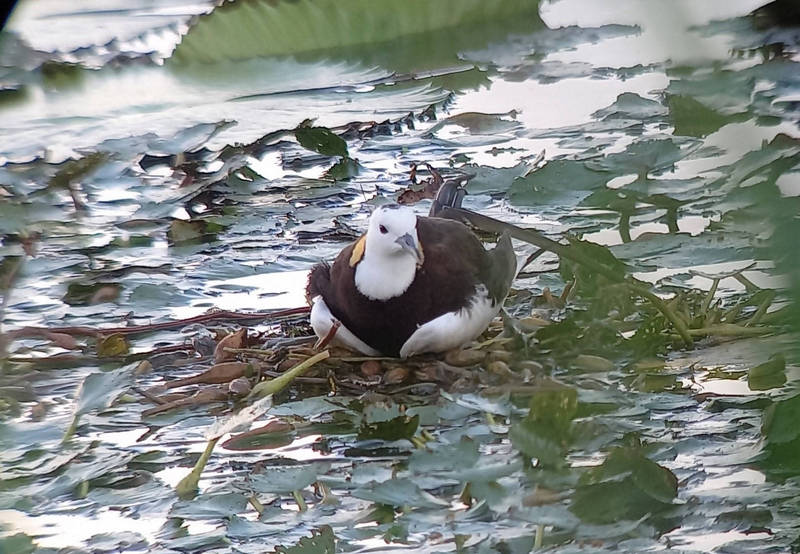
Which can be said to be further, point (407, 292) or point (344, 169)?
point (344, 169)

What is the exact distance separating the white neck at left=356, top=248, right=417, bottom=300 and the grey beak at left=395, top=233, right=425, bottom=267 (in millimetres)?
24

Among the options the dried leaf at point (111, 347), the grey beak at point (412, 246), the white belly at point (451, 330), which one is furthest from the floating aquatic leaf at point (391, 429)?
the dried leaf at point (111, 347)

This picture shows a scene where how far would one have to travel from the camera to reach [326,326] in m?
1.77

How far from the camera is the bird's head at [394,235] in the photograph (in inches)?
70.9

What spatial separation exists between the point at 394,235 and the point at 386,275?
7 cm

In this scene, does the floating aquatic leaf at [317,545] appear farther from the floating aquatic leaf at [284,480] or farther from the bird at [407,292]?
the bird at [407,292]

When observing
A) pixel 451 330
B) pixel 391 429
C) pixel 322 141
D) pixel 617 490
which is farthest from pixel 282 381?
pixel 617 490

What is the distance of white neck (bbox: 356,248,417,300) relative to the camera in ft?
5.88

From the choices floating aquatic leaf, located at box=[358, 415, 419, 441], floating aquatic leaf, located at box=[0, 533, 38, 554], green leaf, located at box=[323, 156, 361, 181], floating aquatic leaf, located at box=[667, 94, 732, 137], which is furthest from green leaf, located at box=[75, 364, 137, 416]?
floating aquatic leaf, located at box=[667, 94, 732, 137]

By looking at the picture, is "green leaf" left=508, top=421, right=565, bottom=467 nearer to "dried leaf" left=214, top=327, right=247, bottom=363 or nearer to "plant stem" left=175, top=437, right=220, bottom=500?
"plant stem" left=175, top=437, right=220, bottom=500

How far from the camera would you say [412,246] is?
70.5 inches

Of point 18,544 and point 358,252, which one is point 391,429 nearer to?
point 358,252

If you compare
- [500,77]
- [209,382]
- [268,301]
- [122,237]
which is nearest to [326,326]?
[209,382]

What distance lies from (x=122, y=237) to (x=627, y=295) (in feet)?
6.83
